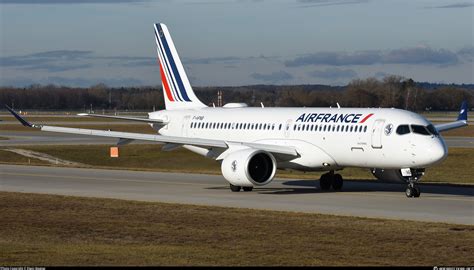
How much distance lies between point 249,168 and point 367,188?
242 inches

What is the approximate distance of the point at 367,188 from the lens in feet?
134

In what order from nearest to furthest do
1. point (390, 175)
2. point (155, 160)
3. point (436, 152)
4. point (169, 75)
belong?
point (436, 152), point (390, 175), point (169, 75), point (155, 160)

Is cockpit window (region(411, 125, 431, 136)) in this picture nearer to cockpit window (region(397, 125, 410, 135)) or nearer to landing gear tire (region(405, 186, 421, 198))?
cockpit window (region(397, 125, 410, 135))

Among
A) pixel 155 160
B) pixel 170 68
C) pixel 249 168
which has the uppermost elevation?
pixel 170 68

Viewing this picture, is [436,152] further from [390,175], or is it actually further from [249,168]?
[249,168]

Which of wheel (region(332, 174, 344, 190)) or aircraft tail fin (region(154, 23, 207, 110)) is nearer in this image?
wheel (region(332, 174, 344, 190))

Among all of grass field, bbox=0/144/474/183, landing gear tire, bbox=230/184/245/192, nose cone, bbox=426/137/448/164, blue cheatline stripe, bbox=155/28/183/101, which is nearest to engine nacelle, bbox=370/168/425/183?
nose cone, bbox=426/137/448/164

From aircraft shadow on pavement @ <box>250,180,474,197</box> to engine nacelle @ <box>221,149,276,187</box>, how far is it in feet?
3.65

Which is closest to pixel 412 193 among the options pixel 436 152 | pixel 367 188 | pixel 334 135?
pixel 436 152

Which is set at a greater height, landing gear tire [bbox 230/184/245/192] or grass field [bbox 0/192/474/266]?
landing gear tire [bbox 230/184/245/192]

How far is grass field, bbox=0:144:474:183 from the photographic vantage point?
58.5m

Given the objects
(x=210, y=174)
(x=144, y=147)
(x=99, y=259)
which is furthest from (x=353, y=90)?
(x=99, y=259)

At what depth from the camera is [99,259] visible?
2023cm

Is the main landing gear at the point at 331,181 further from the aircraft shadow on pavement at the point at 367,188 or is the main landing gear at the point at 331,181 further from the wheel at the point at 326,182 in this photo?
the aircraft shadow on pavement at the point at 367,188
